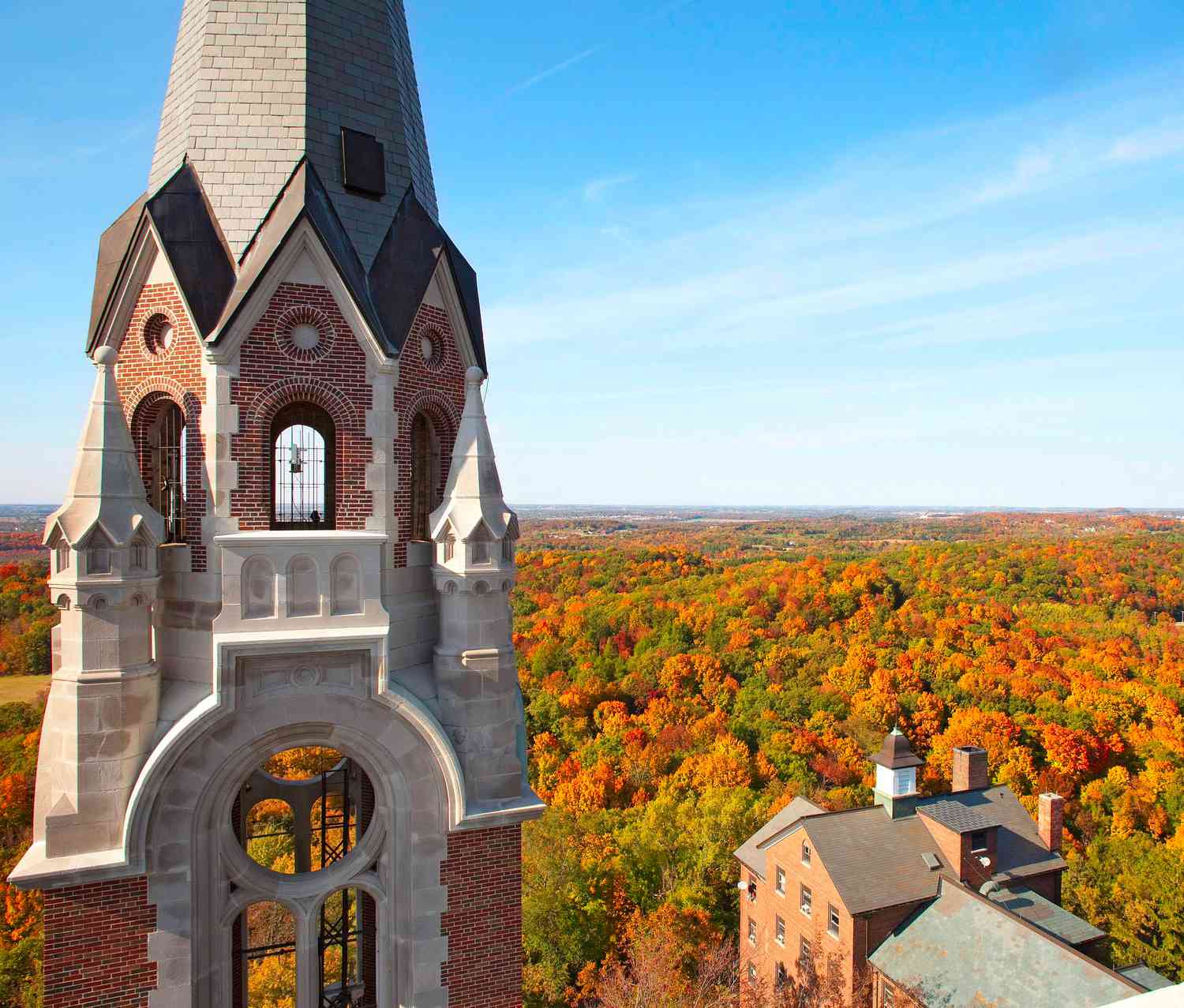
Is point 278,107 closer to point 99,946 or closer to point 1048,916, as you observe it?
point 99,946

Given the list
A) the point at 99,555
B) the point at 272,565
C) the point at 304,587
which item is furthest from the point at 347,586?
the point at 99,555

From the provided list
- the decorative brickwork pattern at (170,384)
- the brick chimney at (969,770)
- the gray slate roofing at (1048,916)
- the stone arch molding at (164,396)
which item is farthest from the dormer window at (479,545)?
the brick chimney at (969,770)

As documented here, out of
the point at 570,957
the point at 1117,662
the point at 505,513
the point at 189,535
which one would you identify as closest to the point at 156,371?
the point at 189,535

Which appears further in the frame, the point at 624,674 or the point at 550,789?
the point at 624,674

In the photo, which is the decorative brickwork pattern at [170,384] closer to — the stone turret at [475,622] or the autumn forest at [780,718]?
the stone turret at [475,622]

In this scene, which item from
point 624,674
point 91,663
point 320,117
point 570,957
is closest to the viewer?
point 91,663

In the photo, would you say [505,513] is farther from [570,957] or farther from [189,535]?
[570,957]

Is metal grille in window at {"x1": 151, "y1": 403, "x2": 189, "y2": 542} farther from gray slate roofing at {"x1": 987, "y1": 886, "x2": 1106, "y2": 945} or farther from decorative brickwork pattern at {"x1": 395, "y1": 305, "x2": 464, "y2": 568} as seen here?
gray slate roofing at {"x1": 987, "y1": 886, "x2": 1106, "y2": 945}
